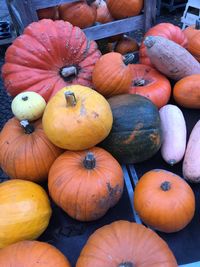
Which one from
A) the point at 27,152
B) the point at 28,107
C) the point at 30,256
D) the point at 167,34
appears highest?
the point at 167,34

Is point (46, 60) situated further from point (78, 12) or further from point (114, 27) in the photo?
point (114, 27)

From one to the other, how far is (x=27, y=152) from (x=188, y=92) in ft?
2.90

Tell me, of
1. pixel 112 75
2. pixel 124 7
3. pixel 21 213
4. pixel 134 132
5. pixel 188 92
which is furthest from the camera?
pixel 124 7

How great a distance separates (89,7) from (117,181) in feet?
5.45

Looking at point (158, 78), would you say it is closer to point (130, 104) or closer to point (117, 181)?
point (130, 104)

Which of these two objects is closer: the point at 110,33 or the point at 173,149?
the point at 173,149

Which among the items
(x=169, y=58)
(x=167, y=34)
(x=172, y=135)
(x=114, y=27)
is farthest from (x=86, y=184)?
(x=114, y=27)

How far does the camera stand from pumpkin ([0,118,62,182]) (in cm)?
122

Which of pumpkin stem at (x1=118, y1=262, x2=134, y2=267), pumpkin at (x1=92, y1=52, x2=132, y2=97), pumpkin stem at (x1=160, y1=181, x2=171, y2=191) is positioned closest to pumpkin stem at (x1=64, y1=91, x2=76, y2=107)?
pumpkin at (x1=92, y1=52, x2=132, y2=97)

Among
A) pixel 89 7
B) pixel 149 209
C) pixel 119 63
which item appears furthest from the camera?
pixel 89 7

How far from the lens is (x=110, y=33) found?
241 cm

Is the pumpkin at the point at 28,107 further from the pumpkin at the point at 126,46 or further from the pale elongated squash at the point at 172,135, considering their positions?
the pumpkin at the point at 126,46

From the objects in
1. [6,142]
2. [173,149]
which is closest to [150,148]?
[173,149]

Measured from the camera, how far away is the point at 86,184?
1.07 meters
